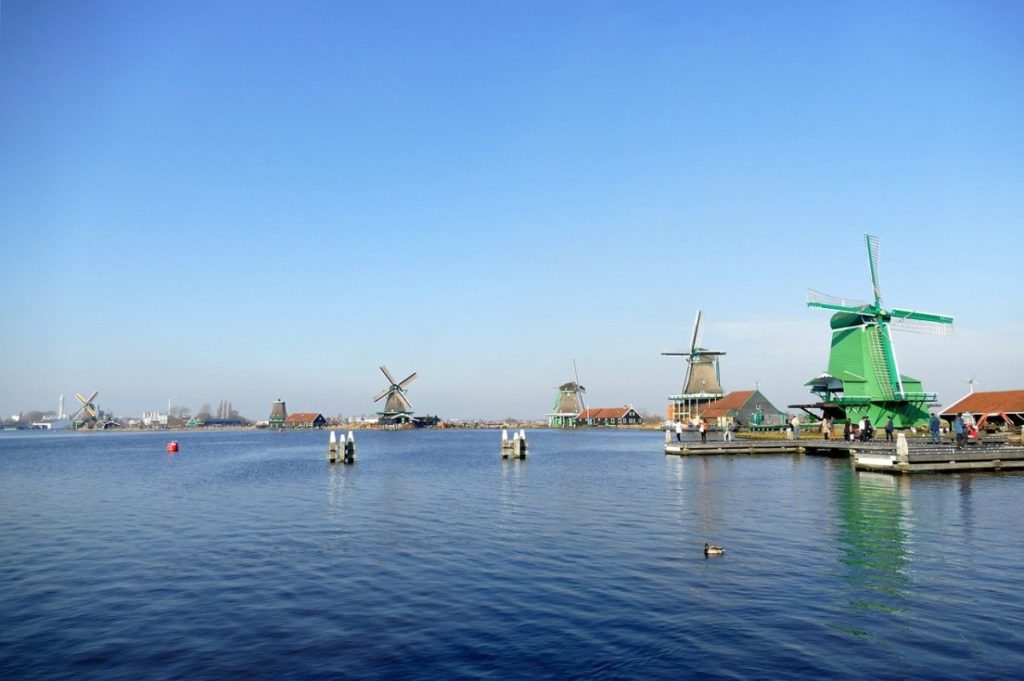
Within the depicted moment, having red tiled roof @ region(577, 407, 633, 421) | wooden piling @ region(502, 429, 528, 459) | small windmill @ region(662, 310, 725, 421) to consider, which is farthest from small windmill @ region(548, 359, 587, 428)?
wooden piling @ region(502, 429, 528, 459)

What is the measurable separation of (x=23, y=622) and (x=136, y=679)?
201 inches

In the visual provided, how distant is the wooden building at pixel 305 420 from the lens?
624 feet

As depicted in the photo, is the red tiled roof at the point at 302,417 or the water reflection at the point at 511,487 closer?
the water reflection at the point at 511,487

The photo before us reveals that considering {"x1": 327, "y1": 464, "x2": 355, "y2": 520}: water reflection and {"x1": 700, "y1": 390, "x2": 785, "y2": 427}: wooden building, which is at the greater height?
{"x1": 700, "y1": 390, "x2": 785, "y2": 427}: wooden building

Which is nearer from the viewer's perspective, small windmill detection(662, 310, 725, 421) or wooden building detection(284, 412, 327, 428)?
small windmill detection(662, 310, 725, 421)

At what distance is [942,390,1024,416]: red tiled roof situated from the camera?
5734 centimetres

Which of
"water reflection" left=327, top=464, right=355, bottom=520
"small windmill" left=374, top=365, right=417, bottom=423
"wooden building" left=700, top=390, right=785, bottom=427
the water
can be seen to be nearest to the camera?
the water

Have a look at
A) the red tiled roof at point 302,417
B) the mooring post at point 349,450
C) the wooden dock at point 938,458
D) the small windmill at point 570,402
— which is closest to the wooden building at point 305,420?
the red tiled roof at point 302,417

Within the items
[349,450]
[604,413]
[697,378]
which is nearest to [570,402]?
[604,413]

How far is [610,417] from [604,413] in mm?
2322

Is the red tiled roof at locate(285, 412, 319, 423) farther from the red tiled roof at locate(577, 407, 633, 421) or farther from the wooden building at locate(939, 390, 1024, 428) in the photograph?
the wooden building at locate(939, 390, 1024, 428)

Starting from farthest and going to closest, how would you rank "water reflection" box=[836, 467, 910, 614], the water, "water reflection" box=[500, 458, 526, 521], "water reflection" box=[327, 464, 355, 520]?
"water reflection" box=[327, 464, 355, 520] → "water reflection" box=[500, 458, 526, 521] → "water reflection" box=[836, 467, 910, 614] → the water

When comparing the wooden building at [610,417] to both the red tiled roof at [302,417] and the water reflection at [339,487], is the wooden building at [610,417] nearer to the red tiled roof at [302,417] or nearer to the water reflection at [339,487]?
the red tiled roof at [302,417]

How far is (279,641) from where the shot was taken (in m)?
11.9
